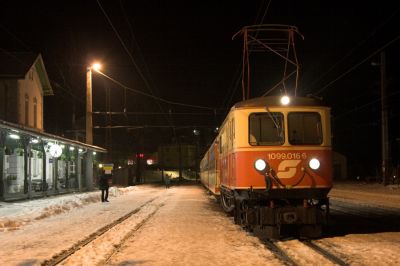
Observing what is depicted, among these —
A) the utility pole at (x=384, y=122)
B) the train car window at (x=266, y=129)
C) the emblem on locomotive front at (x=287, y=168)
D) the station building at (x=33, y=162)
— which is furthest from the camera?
the utility pole at (x=384, y=122)

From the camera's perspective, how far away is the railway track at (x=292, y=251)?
8141 mm

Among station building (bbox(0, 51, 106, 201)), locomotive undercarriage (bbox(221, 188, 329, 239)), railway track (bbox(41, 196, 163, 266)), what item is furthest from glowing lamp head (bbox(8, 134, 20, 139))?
locomotive undercarriage (bbox(221, 188, 329, 239))

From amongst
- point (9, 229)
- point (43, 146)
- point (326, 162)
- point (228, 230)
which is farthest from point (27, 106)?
point (326, 162)

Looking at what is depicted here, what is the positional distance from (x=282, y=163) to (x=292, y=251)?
221 centimetres

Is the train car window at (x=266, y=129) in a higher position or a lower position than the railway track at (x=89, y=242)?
higher

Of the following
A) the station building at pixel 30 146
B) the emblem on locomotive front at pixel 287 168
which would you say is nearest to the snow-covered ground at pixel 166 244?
the emblem on locomotive front at pixel 287 168

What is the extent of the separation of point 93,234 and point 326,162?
18.6ft

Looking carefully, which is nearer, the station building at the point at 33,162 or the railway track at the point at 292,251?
the railway track at the point at 292,251

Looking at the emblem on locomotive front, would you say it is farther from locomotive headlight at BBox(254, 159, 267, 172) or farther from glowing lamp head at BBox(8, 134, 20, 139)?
glowing lamp head at BBox(8, 134, 20, 139)

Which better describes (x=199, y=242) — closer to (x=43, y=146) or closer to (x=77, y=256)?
(x=77, y=256)

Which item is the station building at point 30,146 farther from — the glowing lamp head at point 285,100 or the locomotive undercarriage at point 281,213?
the glowing lamp head at point 285,100

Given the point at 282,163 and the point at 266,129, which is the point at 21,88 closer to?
the point at 266,129

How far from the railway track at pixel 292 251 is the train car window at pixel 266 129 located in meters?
2.12

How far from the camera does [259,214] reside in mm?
10805
